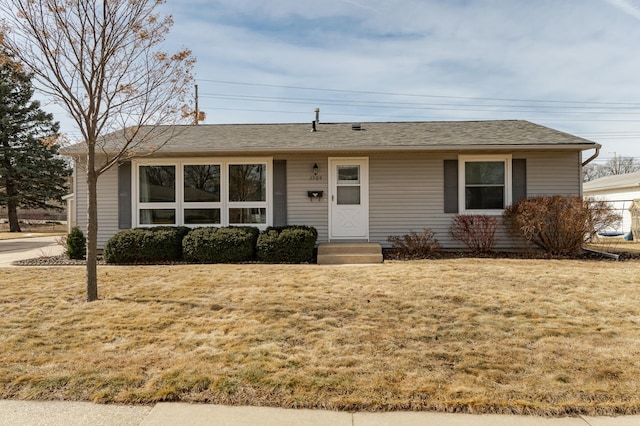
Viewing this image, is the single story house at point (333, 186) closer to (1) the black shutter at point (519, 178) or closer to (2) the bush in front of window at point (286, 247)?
(1) the black shutter at point (519, 178)

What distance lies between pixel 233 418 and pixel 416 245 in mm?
7270

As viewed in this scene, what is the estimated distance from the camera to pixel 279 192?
980 cm

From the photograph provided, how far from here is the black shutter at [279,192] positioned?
32.1 feet

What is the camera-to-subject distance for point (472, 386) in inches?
115

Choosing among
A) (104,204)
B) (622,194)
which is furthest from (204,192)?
(622,194)

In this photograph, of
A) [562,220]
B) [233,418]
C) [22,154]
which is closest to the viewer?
[233,418]

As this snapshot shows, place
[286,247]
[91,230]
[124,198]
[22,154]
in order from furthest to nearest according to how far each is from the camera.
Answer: [22,154], [124,198], [286,247], [91,230]

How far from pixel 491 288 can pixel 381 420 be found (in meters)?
3.83

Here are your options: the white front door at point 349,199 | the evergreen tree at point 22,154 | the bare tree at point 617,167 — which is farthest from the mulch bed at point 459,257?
the bare tree at point 617,167

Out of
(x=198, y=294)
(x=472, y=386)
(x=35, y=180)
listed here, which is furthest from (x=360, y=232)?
(x=35, y=180)

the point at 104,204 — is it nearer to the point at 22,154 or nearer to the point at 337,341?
the point at 337,341

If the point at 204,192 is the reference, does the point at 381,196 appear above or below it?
below

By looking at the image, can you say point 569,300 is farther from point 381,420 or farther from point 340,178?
point 340,178

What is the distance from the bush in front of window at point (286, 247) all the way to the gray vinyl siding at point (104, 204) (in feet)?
13.5
